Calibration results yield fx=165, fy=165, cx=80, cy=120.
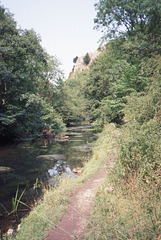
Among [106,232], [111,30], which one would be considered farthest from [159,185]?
[111,30]

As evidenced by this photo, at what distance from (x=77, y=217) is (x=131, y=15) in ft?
67.2

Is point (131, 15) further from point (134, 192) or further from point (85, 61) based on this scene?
point (85, 61)

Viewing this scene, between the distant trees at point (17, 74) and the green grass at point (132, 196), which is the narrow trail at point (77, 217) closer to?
the green grass at point (132, 196)

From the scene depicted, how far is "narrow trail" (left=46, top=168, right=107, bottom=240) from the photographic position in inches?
156

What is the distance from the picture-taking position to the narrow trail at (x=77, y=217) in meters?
3.95

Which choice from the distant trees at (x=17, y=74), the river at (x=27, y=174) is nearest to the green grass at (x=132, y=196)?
the river at (x=27, y=174)

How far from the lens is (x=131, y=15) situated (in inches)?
717

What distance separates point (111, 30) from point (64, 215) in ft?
69.2

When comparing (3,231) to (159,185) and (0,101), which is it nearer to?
(159,185)

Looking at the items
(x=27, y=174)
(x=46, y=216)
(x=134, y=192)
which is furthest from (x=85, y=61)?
(x=46, y=216)

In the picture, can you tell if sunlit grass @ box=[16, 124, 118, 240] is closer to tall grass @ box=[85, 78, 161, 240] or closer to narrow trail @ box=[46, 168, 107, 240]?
narrow trail @ box=[46, 168, 107, 240]

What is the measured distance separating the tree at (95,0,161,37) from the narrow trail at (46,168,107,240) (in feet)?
56.4

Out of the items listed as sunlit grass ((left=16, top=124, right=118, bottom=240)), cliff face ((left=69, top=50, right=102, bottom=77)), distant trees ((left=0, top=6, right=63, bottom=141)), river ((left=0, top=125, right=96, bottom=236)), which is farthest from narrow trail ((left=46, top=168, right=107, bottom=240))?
cliff face ((left=69, top=50, right=102, bottom=77))

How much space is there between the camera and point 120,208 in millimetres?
4270
